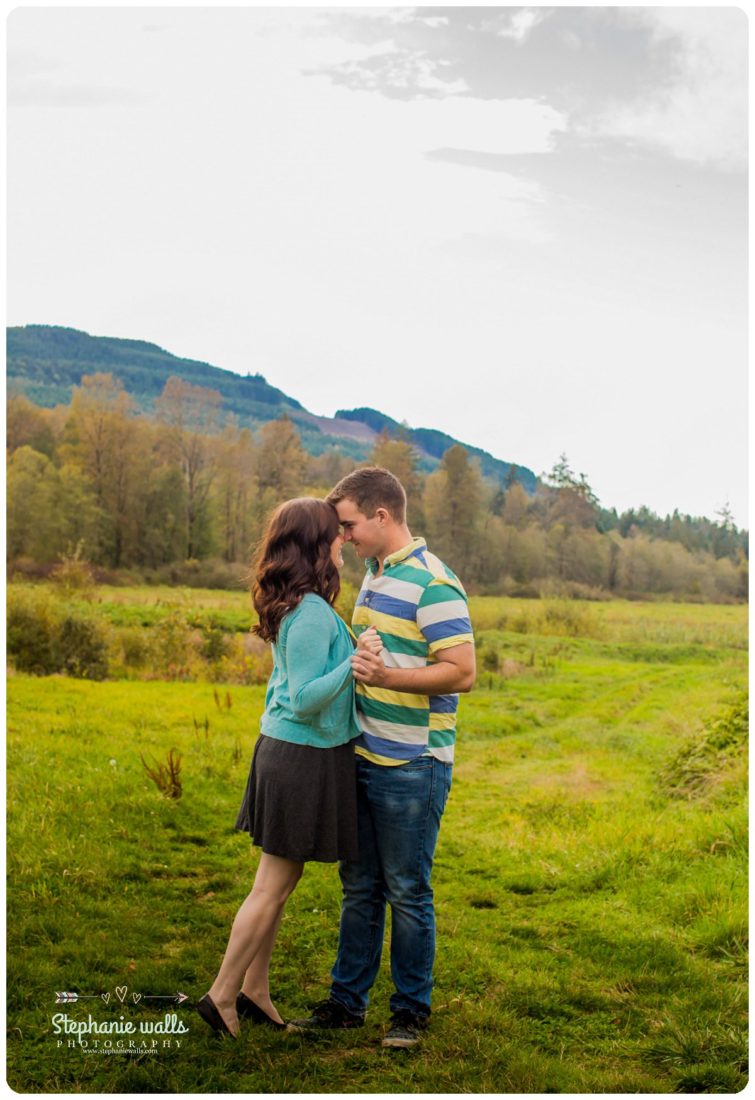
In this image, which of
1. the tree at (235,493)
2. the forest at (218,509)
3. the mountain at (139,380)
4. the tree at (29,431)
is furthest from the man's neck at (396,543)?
the mountain at (139,380)

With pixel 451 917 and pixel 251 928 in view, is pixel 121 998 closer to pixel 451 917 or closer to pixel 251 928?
pixel 251 928

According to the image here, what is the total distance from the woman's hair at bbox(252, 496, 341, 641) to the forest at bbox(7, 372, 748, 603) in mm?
24923

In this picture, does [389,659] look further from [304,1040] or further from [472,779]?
[472,779]

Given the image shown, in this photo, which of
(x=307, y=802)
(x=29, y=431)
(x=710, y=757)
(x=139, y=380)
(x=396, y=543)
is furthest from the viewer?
(x=139, y=380)

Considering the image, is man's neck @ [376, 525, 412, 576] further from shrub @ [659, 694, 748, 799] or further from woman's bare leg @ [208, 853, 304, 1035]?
shrub @ [659, 694, 748, 799]

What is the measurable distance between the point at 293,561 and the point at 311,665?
40cm

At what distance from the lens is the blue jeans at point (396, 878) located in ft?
11.5

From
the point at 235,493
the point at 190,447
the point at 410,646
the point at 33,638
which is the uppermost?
the point at 190,447

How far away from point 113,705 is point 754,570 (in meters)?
8.79

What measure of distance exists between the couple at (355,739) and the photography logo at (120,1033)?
21 centimetres

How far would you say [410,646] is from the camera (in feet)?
11.5

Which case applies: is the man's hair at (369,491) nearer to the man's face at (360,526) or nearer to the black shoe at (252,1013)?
the man's face at (360,526)

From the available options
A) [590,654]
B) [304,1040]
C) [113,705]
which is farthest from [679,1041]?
[590,654]

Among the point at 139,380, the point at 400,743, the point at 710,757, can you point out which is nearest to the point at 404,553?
the point at 400,743
